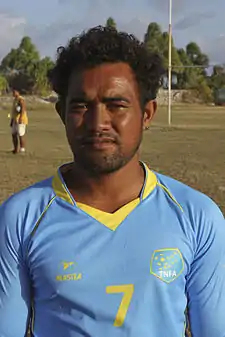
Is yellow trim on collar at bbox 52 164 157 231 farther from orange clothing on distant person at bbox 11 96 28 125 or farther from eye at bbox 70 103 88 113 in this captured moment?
orange clothing on distant person at bbox 11 96 28 125

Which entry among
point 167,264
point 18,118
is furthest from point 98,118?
point 18,118

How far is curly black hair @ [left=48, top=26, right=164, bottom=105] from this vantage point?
6.56ft

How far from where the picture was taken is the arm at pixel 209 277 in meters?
1.94

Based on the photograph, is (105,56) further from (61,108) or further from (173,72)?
(173,72)

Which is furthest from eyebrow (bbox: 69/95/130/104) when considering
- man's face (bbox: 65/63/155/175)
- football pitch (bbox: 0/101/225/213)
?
football pitch (bbox: 0/101/225/213)

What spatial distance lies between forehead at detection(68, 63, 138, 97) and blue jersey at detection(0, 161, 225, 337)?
0.30 meters

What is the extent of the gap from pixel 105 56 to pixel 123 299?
671 millimetres

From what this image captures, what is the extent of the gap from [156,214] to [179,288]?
21cm

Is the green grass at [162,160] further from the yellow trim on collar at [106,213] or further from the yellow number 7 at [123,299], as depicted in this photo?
the yellow number 7 at [123,299]

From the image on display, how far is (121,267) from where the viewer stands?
73.8 inches

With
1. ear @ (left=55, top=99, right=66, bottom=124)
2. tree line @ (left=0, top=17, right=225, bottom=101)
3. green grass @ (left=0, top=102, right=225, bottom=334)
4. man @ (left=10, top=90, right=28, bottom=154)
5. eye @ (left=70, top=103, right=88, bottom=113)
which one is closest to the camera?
eye @ (left=70, top=103, right=88, bottom=113)

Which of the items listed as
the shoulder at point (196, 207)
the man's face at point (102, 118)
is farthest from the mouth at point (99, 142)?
the shoulder at point (196, 207)

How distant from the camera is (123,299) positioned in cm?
186

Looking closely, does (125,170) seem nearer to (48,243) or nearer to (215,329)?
(48,243)
